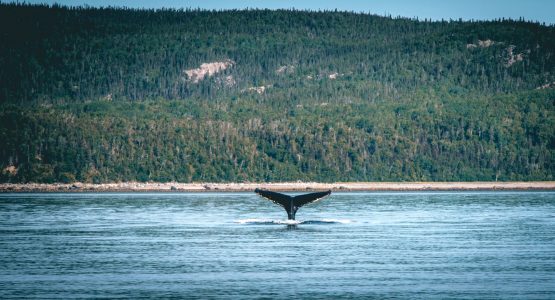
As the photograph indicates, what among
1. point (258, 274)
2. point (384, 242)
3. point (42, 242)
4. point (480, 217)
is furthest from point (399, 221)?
point (258, 274)

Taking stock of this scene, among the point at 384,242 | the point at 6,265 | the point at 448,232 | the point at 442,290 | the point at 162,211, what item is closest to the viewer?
the point at 442,290

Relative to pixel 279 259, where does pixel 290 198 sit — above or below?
above

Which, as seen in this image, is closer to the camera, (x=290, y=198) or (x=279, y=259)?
(x=279, y=259)

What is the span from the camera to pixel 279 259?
2404 inches

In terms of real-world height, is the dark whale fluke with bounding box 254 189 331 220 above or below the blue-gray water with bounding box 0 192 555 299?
above

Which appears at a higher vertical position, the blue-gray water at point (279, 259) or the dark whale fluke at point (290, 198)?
the dark whale fluke at point (290, 198)

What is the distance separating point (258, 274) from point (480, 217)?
54.5 meters

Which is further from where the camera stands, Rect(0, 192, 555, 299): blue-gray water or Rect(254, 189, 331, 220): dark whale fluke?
Rect(254, 189, 331, 220): dark whale fluke

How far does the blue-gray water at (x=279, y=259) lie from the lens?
162 feet

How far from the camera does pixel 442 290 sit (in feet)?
160

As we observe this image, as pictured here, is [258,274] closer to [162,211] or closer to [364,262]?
[364,262]

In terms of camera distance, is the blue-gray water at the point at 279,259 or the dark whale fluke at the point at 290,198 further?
the dark whale fluke at the point at 290,198

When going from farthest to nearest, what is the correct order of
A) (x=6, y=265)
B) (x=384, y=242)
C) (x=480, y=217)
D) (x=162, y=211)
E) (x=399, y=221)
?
(x=162, y=211) < (x=480, y=217) < (x=399, y=221) < (x=384, y=242) < (x=6, y=265)

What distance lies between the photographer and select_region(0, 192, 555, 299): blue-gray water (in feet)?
162
